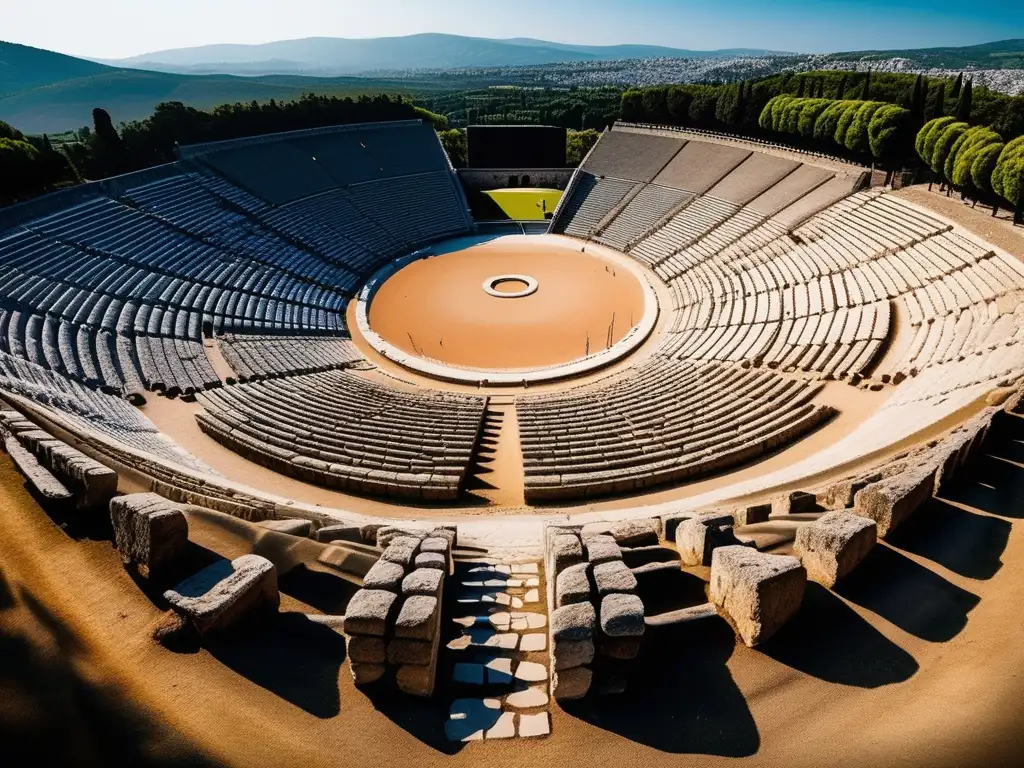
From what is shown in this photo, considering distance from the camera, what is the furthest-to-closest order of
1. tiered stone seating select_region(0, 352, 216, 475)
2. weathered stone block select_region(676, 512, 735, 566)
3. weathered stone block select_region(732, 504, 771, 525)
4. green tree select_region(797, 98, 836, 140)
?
green tree select_region(797, 98, 836, 140)
tiered stone seating select_region(0, 352, 216, 475)
weathered stone block select_region(732, 504, 771, 525)
weathered stone block select_region(676, 512, 735, 566)

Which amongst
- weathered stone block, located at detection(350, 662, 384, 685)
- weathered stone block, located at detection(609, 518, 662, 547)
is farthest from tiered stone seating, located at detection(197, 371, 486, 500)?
weathered stone block, located at detection(350, 662, 384, 685)

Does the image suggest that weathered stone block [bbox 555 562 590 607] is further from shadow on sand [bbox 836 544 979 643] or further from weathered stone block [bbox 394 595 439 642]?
shadow on sand [bbox 836 544 979 643]

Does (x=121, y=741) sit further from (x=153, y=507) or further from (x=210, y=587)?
(x=153, y=507)

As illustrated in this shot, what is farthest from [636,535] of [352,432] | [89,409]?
[89,409]

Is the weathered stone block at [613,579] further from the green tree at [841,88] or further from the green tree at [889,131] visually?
the green tree at [841,88]

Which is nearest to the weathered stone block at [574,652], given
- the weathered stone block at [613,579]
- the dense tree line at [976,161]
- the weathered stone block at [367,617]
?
the weathered stone block at [613,579]

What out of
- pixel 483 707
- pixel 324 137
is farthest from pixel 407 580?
pixel 324 137
